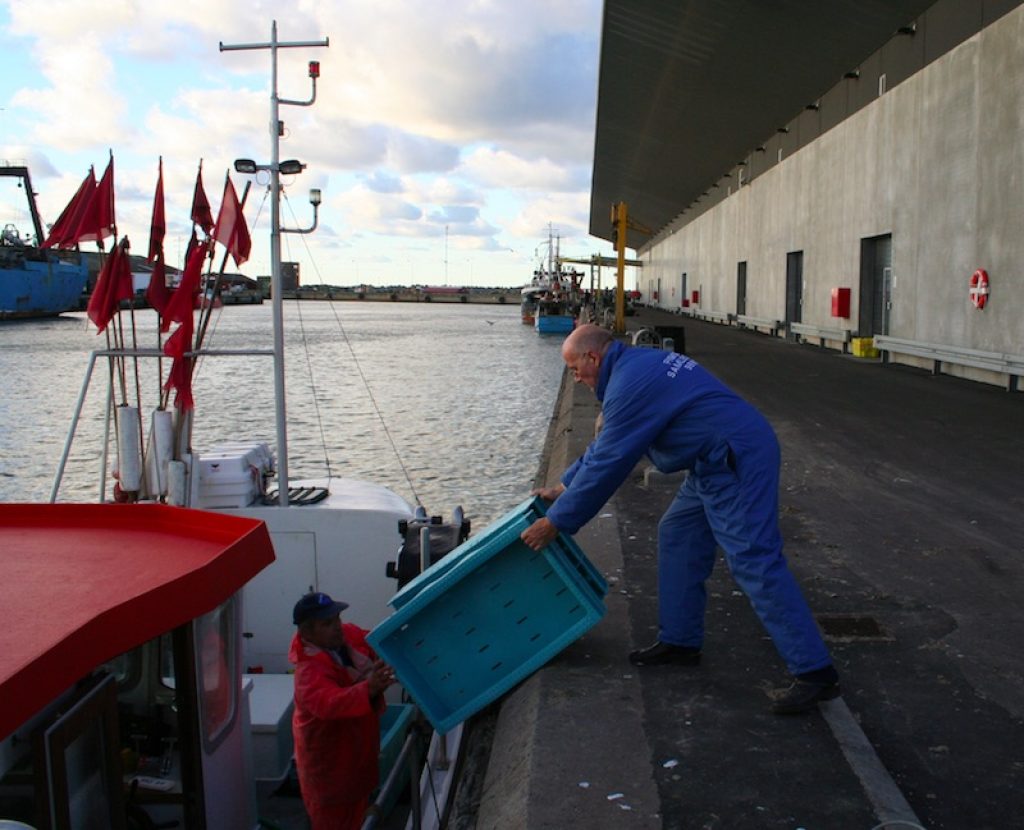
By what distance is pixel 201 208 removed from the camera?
7.27 m

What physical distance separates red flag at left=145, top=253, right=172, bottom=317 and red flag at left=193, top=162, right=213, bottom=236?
366 mm

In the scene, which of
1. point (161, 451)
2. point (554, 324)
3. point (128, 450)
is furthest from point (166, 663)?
point (554, 324)

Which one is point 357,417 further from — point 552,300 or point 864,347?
point 552,300

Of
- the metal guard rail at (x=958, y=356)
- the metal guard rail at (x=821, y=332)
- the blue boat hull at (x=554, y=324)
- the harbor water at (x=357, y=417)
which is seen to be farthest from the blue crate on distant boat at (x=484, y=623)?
the blue boat hull at (x=554, y=324)

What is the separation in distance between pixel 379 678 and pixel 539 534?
0.99 metres

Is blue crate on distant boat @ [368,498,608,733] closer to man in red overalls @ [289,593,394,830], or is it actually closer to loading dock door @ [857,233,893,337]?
man in red overalls @ [289,593,394,830]

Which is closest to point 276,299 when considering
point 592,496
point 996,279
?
point 592,496

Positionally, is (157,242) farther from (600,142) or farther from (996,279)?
(600,142)

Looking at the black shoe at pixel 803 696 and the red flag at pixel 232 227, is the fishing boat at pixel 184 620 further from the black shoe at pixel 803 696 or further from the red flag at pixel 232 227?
the black shoe at pixel 803 696

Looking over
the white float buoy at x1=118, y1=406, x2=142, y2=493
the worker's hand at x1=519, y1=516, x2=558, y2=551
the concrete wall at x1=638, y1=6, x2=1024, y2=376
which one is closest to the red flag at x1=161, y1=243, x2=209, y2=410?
the white float buoy at x1=118, y1=406, x2=142, y2=493

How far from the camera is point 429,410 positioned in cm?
2808

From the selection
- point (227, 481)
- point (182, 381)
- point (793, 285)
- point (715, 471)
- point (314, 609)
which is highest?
point (793, 285)

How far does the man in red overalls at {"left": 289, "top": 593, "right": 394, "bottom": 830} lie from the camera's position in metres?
4.59

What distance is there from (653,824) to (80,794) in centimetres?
194
